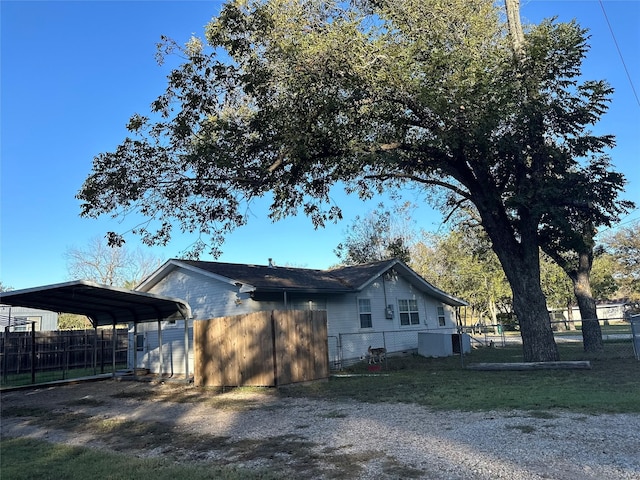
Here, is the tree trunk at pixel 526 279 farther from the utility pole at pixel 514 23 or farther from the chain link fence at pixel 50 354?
the chain link fence at pixel 50 354

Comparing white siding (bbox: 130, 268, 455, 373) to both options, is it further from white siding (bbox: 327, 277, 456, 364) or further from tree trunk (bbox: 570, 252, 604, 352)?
tree trunk (bbox: 570, 252, 604, 352)

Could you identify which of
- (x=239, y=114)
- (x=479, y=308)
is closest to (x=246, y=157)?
(x=239, y=114)


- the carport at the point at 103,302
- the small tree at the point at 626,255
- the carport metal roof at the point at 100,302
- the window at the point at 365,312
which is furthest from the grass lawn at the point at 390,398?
the small tree at the point at 626,255

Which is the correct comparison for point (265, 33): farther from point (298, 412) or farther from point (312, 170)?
point (298, 412)

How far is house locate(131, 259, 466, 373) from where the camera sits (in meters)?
16.4

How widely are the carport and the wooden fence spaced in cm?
86

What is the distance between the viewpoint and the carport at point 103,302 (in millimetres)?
12773

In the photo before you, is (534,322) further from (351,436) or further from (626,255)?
(626,255)

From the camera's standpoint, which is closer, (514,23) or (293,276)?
(514,23)

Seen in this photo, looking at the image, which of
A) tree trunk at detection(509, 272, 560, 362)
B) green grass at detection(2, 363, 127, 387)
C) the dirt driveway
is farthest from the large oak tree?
green grass at detection(2, 363, 127, 387)

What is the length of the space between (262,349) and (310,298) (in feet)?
17.3

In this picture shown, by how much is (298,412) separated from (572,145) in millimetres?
10747

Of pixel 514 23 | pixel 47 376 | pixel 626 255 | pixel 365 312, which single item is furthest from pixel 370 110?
pixel 626 255

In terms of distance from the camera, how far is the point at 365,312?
19766 millimetres
